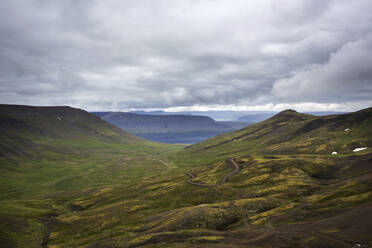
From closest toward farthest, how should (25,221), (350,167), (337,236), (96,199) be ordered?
(337,236), (25,221), (350,167), (96,199)

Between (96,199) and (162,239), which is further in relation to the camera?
(96,199)

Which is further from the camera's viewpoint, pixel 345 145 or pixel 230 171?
pixel 345 145

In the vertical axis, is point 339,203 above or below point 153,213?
above

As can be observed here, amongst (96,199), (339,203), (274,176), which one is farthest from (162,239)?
(96,199)

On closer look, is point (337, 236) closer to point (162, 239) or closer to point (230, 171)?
point (162, 239)

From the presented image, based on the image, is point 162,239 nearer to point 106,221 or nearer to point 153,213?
point 153,213

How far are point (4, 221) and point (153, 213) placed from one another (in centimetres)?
7329

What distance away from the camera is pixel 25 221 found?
118375 mm

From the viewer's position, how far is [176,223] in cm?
8538

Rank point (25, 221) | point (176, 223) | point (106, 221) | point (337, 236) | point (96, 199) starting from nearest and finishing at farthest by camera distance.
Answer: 1. point (337, 236)
2. point (176, 223)
3. point (106, 221)
4. point (25, 221)
5. point (96, 199)

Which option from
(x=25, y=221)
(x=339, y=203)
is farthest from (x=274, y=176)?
(x=25, y=221)

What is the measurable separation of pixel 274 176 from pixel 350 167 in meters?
41.7

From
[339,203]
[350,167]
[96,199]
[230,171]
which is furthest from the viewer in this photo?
[230,171]

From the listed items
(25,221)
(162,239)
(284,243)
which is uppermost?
(284,243)
